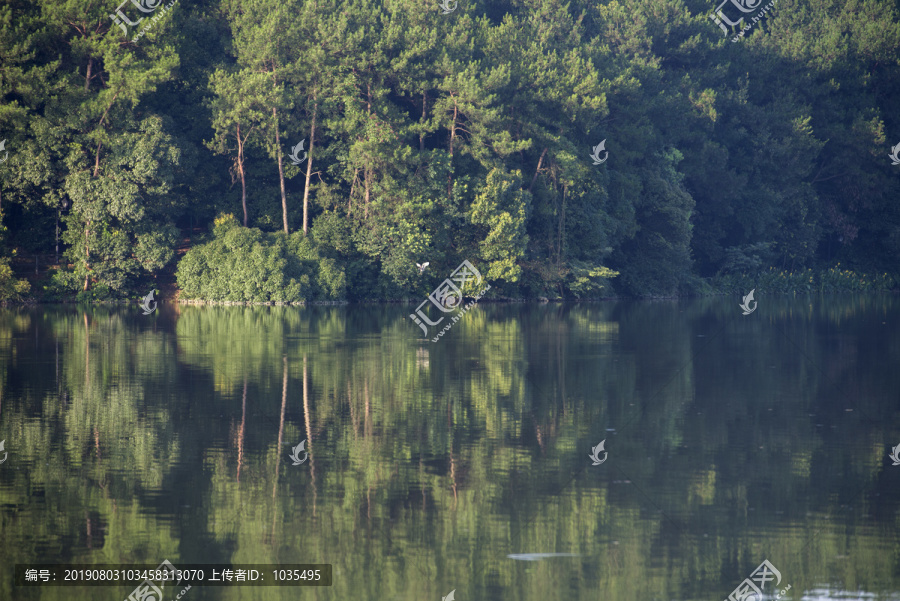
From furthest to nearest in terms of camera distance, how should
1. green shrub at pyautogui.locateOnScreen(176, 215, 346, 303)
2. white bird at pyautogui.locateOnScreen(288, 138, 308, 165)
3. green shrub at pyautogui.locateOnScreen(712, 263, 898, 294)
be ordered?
1. green shrub at pyautogui.locateOnScreen(712, 263, 898, 294)
2. white bird at pyautogui.locateOnScreen(288, 138, 308, 165)
3. green shrub at pyautogui.locateOnScreen(176, 215, 346, 303)

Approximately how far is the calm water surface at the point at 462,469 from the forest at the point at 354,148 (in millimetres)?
22687

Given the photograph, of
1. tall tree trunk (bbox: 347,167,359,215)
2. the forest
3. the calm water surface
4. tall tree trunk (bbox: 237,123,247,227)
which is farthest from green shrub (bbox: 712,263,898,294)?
the calm water surface

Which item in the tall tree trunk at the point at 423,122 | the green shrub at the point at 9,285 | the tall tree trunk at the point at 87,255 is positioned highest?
the tall tree trunk at the point at 423,122

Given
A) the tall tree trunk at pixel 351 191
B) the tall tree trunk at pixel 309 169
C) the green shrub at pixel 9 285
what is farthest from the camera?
the tall tree trunk at pixel 351 191

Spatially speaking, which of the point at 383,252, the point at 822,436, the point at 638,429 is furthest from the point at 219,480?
the point at 383,252

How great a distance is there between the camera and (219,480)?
1105cm

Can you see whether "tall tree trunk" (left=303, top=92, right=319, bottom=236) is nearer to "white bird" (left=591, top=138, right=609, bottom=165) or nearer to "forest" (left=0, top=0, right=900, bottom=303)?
"forest" (left=0, top=0, right=900, bottom=303)

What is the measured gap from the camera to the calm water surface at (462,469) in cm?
852

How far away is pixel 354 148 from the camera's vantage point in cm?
4647

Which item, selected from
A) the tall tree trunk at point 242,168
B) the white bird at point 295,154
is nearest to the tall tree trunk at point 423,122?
the white bird at point 295,154

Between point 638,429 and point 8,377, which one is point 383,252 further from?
point 638,429

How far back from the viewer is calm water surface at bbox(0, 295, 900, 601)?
852cm

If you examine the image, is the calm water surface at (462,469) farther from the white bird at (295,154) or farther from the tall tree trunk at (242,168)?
the tall tree trunk at (242,168)

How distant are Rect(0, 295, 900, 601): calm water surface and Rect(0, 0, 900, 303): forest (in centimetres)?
2269
